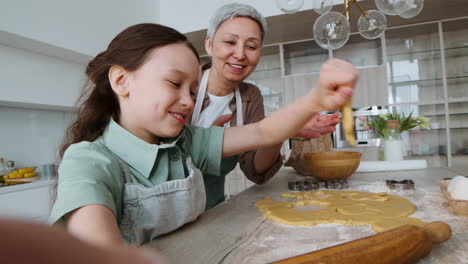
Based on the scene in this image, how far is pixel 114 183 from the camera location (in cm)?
53

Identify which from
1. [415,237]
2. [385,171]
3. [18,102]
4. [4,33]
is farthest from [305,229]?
[18,102]

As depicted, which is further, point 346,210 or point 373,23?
point 373,23

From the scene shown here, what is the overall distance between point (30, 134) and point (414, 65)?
4.04 metres

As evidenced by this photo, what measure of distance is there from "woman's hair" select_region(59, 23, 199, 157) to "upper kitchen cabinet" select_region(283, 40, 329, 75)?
132 inches

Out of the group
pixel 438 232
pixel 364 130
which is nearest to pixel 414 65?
pixel 364 130

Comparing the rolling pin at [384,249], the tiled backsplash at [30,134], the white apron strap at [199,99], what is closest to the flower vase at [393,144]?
the white apron strap at [199,99]

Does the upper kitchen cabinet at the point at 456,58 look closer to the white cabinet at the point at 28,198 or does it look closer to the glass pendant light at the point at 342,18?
the glass pendant light at the point at 342,18

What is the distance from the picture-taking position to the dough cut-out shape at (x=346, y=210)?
593 millimetres

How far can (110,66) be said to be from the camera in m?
0.69

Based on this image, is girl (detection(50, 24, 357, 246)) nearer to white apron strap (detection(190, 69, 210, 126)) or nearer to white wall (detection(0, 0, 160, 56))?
white apron strap (detection(190, 69, 210, 126))

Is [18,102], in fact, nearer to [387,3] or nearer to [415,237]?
[387,3]

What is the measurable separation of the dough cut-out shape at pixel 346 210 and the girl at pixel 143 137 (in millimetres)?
166

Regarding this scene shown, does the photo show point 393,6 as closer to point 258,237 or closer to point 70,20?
point 258,237

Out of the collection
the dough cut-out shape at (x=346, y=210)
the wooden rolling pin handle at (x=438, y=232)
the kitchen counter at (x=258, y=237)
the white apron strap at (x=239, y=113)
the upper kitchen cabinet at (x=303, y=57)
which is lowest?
the kitchen counter at (x=258, y=237)
